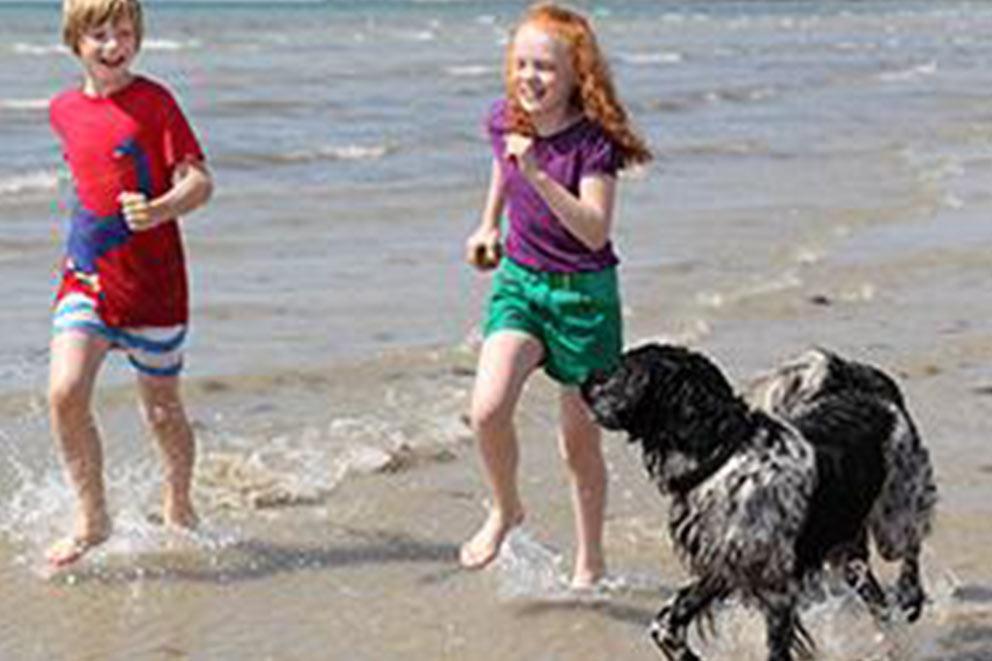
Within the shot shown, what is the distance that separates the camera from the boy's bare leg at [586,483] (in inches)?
Answer: 220

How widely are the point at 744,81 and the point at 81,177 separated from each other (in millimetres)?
25214

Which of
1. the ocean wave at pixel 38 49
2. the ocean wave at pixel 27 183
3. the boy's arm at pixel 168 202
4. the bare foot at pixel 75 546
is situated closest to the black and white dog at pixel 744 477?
the boy's arm at pixel 168 202

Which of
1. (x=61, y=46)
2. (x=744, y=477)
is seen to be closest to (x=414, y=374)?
(x=744, y=477)

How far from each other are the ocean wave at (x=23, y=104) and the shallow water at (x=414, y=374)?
115 inches

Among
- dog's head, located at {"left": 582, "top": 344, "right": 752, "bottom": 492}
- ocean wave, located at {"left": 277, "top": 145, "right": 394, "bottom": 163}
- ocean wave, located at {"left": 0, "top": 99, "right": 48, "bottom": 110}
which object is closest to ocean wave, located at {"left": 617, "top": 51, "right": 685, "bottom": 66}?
ocean wave, located at {"left": 0, "top": 99, "right": 48, "bottom": 110}

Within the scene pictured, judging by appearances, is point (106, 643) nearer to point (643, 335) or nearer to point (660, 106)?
point (643, 335)

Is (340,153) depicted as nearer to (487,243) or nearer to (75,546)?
(75,546)

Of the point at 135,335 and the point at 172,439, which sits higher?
the point at 135,335

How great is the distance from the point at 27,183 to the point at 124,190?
30.1 feet

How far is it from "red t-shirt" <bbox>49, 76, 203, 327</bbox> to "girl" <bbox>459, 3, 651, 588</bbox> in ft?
3.12

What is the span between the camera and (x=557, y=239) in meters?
5.46

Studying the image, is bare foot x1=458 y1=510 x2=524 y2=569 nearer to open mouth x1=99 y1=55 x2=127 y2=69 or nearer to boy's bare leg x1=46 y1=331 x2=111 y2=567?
boy's bare leg x1=46 y1=331 x2=111 y2=567

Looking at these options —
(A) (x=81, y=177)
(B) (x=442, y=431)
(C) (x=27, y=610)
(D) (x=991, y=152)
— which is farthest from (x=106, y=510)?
(D) (x=991, y=152)

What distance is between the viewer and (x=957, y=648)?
202 inches
